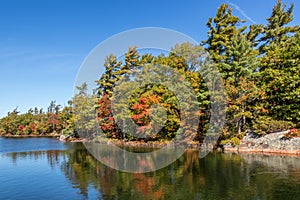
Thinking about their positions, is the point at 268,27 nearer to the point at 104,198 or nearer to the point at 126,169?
the point at 126,169

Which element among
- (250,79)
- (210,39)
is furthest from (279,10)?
(250,79)

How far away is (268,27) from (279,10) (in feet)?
10.6

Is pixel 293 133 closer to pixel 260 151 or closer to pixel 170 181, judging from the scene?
pixel 260 151

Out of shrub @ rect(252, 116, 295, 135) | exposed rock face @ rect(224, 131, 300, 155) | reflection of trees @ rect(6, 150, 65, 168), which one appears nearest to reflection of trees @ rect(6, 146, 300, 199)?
exposed rock face @ rect(224, 131, 300, 155)

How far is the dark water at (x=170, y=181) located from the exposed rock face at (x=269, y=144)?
8.65 ft

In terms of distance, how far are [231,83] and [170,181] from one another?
1959 centimetres

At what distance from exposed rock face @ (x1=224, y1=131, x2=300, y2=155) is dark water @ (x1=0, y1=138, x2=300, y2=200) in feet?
8.65

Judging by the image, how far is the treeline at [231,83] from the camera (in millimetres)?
30672

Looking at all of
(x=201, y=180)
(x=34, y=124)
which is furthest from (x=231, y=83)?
(x=34, y=124)

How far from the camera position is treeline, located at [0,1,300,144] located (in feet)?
101

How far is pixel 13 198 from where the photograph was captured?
50.6 feet

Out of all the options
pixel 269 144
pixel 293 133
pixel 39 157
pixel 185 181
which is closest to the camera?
pixel 185 181

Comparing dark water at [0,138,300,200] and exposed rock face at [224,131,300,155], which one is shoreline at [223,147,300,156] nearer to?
exposed rock face at [224,131,300,155]

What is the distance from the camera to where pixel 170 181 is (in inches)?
705
